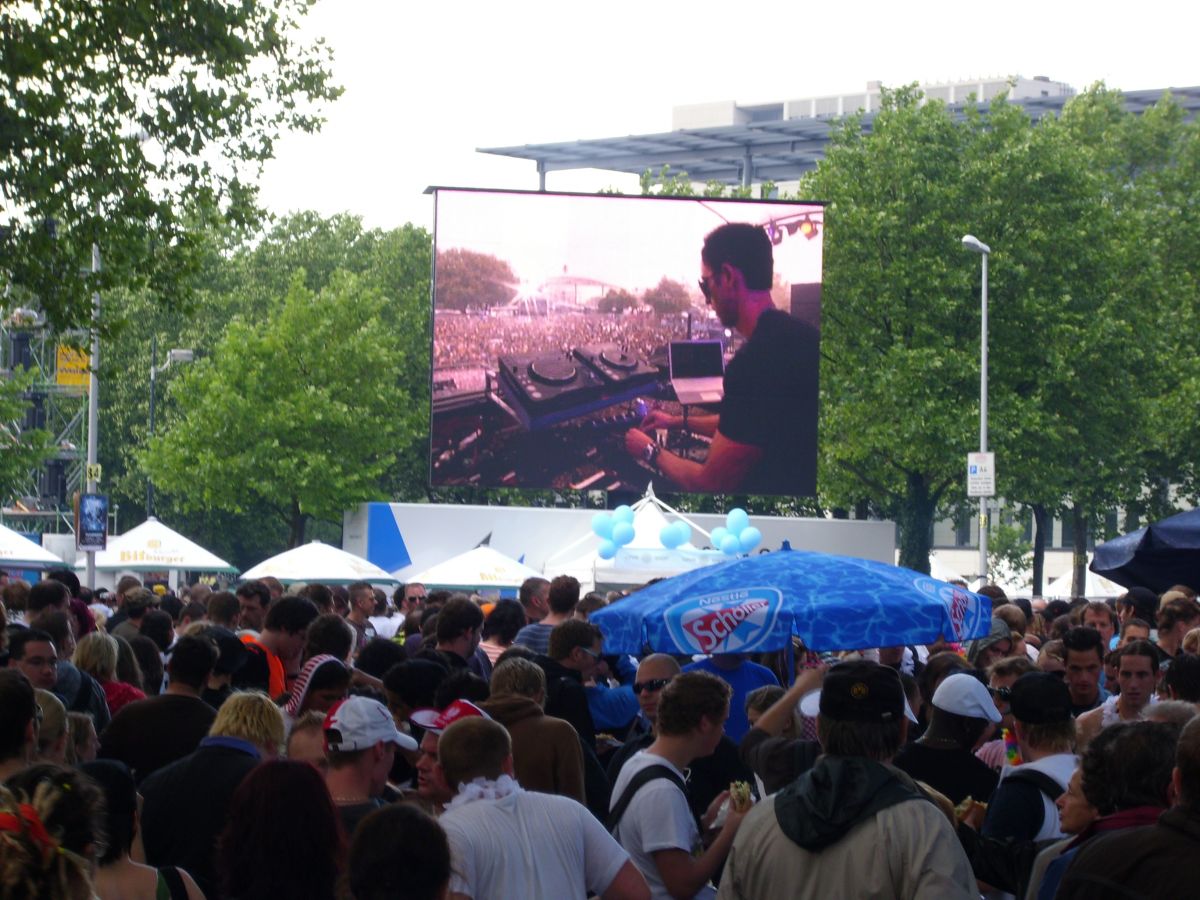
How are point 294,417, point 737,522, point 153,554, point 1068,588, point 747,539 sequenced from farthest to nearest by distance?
1. point 294,417
2. point 1068,588
3. point 737,522
4. point 747,539
5. point 153,554

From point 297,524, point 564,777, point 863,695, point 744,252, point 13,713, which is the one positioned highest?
point 744,252

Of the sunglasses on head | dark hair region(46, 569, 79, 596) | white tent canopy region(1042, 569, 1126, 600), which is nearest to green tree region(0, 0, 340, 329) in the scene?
dark hair region(46, 569, 79, 596)

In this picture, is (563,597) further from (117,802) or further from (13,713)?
(117,802)

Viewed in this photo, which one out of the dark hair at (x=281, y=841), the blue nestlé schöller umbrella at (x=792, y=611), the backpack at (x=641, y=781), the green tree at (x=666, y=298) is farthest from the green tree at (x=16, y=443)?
the dark hair at (x=281, y=841)

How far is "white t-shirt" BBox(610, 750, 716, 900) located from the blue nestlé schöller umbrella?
3787 mm

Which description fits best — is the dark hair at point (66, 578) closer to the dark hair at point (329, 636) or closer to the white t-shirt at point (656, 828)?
the dark hair at point (329, 636)

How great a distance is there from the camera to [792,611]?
998cm

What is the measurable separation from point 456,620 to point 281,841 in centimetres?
516

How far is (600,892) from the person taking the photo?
17.3 feet

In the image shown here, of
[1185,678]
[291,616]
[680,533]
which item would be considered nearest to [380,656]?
[291,616]

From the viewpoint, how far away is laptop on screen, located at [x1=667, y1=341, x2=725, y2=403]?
127 ft

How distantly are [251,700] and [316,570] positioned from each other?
18.7 meters

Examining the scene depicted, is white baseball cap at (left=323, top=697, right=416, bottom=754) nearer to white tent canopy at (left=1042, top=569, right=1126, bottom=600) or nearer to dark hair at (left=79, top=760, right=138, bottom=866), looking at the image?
dark hair at (left=79, top=760, right=138, bottom=866)

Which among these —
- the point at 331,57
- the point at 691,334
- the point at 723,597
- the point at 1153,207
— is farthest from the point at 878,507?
the point at 723,597
